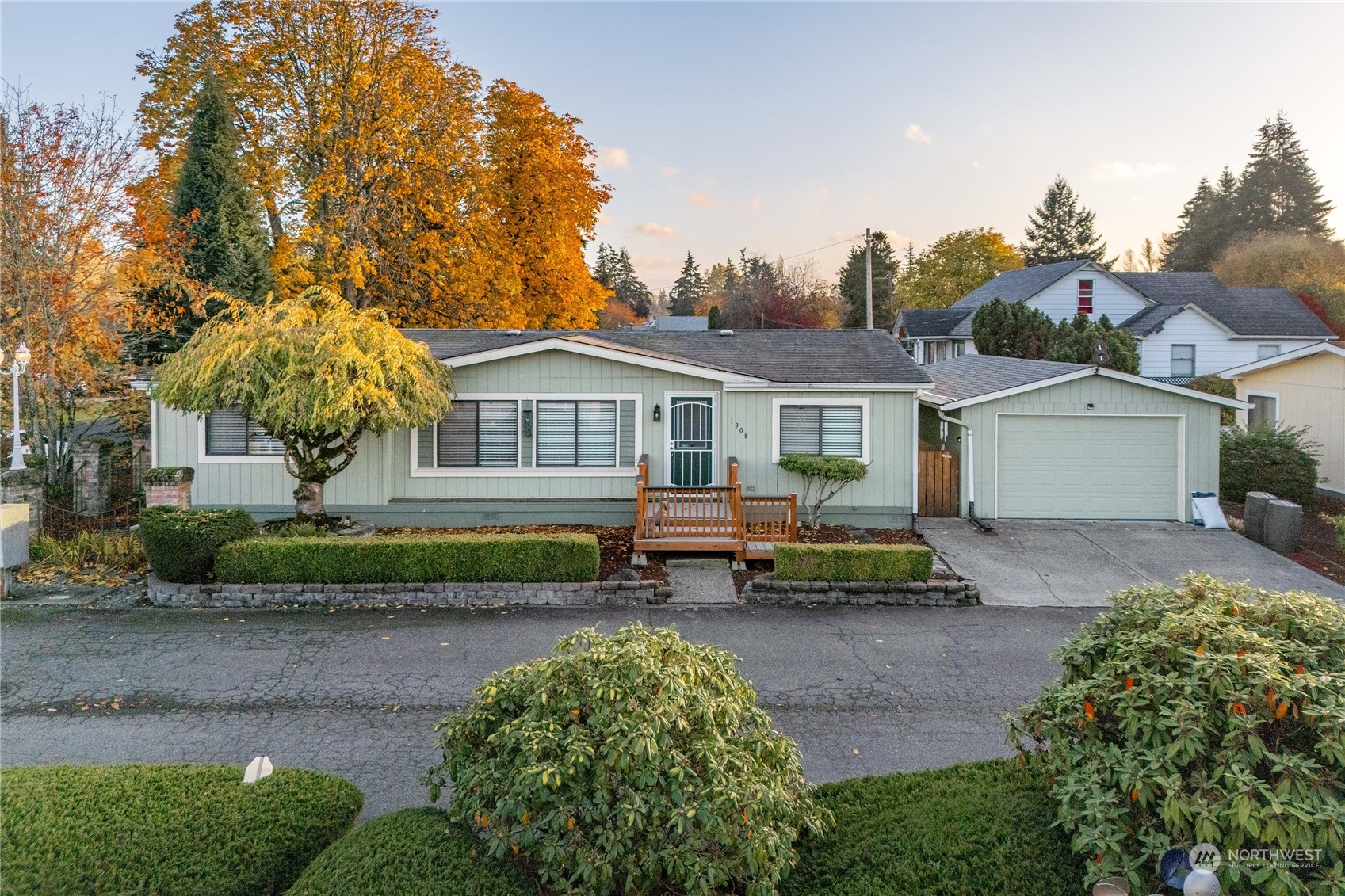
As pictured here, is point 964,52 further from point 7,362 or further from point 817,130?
point 7,362

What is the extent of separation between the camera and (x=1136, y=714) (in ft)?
11.5

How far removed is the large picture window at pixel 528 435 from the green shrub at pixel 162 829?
9.88m

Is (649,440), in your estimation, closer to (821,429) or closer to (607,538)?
(607,538)

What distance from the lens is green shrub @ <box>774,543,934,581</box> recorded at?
35.1 ft

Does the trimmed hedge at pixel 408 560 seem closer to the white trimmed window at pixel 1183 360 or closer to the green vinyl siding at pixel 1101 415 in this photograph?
the green vinyl siding at pixel 1101 415

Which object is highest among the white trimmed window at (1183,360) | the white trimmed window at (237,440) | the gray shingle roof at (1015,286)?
the gray shingle roof at (1015,286)

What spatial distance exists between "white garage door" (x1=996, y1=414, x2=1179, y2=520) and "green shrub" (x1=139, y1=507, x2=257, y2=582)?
13281mm

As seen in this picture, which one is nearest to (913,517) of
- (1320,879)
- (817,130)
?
(817,130)

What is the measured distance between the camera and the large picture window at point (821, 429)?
1453 cm

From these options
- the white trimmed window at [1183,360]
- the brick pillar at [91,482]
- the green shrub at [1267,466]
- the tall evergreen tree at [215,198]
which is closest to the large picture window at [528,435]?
the brick pillar at [91,482]

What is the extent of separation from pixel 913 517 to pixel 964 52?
837 cm

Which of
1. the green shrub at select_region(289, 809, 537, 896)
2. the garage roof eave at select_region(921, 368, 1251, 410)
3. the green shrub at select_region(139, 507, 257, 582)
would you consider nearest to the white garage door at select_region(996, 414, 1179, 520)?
the garage roof eave at select_region(921, 368, 1251, 410)

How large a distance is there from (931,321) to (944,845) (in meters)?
40.0

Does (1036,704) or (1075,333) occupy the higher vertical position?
(1075,333)
